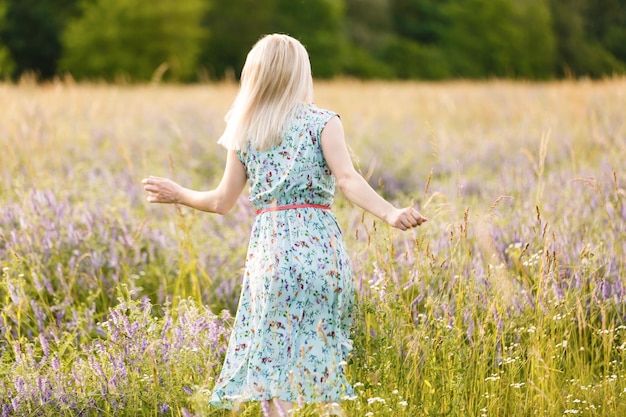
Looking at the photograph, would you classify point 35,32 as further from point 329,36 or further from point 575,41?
point 575,41

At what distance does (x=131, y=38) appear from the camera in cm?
3812

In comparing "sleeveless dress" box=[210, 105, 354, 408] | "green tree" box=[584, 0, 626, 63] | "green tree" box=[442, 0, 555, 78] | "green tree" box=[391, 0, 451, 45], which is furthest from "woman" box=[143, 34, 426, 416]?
"green tree" box=[391, 0, 451, 45]

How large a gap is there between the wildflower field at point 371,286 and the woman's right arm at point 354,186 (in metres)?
0.28

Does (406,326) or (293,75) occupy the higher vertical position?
(293,75)

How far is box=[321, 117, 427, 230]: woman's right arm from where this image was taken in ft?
9.10

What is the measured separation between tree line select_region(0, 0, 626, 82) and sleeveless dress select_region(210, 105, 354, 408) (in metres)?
27.3

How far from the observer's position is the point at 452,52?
46375mm

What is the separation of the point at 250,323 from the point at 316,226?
1.38 ft

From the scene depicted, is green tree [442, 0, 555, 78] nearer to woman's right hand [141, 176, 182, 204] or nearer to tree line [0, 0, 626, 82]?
tree line [0, 0, 626, 82]

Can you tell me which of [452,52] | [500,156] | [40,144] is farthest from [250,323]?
[452,52]

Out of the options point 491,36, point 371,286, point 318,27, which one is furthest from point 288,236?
point 491,36

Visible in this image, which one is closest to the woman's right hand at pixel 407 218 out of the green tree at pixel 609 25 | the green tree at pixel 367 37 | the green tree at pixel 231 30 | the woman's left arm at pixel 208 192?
the woman's left arm at pixel 208 192

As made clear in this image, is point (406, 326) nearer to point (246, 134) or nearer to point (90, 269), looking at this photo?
point (246, 134)

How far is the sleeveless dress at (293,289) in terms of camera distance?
2902 mm
